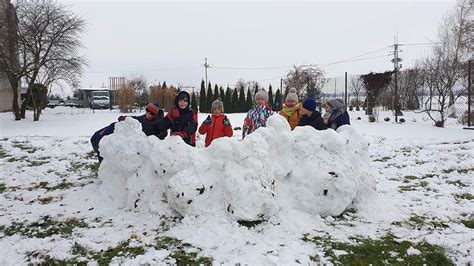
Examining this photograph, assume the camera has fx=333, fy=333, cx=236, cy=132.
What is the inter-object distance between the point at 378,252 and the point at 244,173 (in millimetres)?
1580

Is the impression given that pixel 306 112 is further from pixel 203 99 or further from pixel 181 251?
pixel 203 99

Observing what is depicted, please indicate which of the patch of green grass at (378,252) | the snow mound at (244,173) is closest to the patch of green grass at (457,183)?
the snow mound at (244,173)

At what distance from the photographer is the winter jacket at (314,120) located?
5168 mm

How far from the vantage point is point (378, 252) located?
3166mm

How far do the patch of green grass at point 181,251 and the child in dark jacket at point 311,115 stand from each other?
2.84m

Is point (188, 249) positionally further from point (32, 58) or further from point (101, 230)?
point (32, 58)

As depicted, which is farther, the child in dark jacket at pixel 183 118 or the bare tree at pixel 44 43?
the bare tree at pixel 44 43

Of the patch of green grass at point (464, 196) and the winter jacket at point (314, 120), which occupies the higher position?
the winter jacket at point (314, 120)

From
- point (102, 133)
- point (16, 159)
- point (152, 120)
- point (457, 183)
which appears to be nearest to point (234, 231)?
point (152, 120)

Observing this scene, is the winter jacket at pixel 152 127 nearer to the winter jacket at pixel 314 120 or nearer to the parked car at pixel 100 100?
the winter jacket at pixel 314 120

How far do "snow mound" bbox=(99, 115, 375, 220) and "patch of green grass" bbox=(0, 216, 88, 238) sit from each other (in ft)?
2.15

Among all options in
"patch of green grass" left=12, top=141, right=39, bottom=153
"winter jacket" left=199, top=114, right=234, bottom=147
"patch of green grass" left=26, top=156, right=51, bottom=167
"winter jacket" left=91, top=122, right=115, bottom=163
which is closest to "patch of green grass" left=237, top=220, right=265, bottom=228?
"winter jacket" left=199, top=114, right=234, bottom=147

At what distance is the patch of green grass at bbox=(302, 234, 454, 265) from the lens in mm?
A: 3014

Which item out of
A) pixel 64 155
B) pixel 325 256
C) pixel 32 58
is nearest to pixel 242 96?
pixel 32 58
